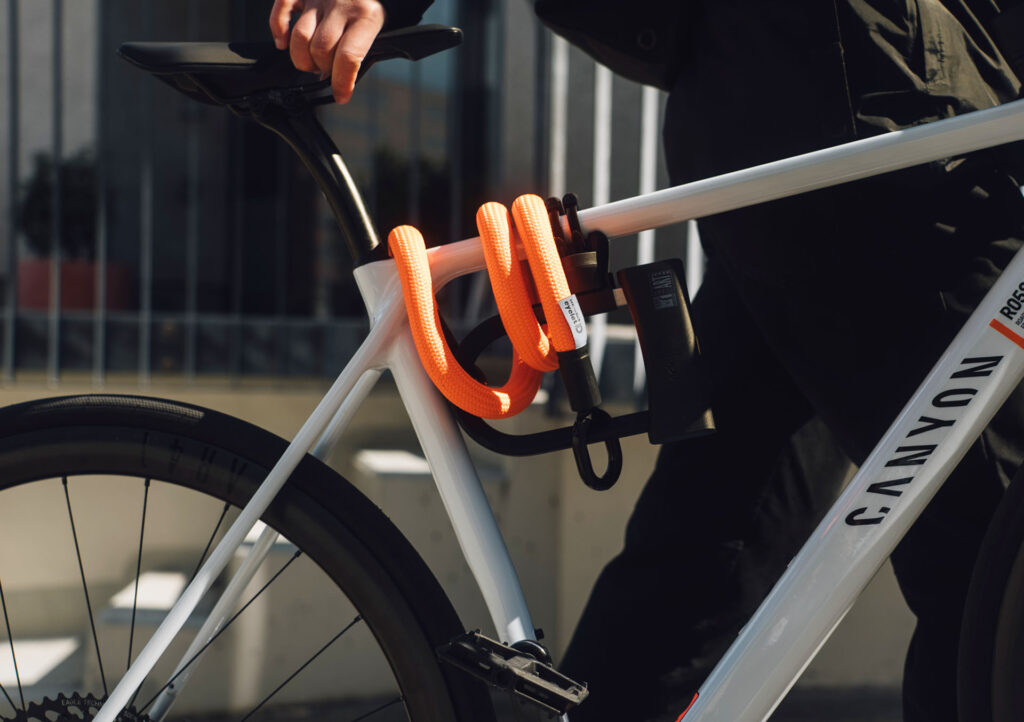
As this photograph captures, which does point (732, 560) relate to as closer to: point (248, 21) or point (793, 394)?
A: point (793, 394)

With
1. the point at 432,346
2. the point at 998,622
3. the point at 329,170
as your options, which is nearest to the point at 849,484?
the point at 998,622

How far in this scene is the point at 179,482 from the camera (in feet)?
2.52

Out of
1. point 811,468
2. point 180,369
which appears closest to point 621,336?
point 811,468

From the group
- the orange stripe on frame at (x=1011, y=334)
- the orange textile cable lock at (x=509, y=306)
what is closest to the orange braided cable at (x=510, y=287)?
the orange textile cable lock at (x=509, y=306)

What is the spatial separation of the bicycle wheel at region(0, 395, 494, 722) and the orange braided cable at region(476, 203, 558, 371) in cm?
23

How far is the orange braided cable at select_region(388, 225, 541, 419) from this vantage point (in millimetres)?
716

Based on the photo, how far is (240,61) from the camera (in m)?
0.72

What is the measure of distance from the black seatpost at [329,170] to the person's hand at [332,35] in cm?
5

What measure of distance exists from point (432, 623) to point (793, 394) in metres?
0.47

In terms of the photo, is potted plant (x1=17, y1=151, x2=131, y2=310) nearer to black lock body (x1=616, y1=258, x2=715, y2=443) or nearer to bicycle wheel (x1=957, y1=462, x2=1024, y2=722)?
black lock body (x1=616, y1=258, x2=715, y2=443)

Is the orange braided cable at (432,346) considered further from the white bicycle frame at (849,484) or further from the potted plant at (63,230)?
the potted plant at (63,230)

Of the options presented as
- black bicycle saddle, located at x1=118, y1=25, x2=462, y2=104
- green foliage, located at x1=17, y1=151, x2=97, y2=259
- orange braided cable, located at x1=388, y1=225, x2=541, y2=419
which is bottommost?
orange braided cable, located at x1=388, y1=225, x2=541, y2=419

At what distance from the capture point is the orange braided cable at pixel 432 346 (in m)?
0.72

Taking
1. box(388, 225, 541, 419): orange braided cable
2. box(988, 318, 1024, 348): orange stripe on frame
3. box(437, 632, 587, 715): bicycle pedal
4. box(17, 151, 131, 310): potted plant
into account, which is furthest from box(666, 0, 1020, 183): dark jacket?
box(17, 151, 131, 310): potted plant
